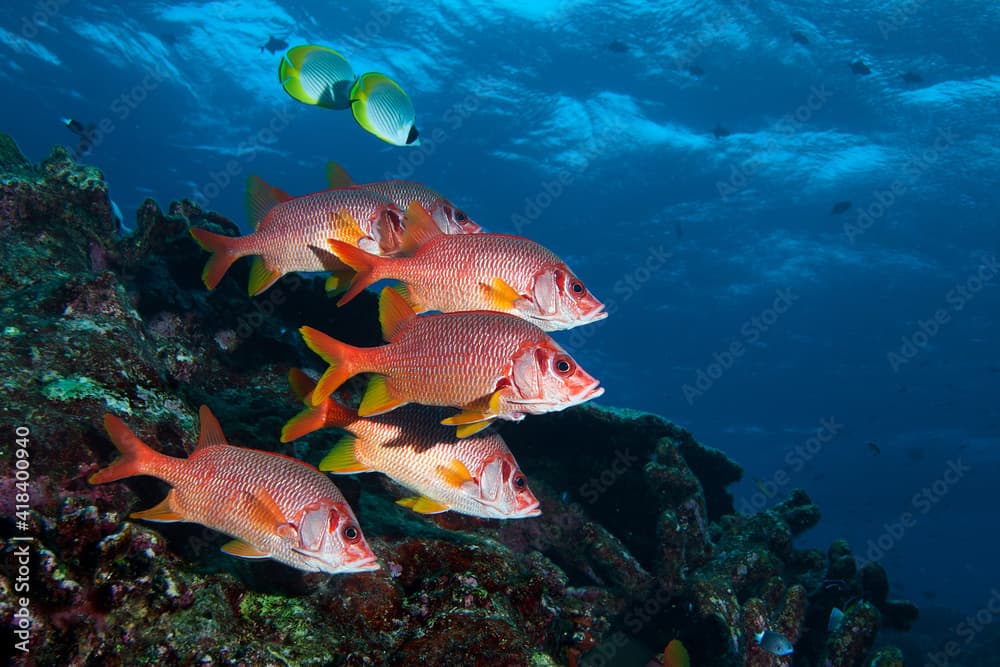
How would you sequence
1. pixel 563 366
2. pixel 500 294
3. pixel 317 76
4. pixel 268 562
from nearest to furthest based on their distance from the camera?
pixel 563 366 < pixel 500 294 < pixel 268 562 < pixel 317 76

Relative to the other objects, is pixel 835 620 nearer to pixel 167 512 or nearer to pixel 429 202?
pixel 429 202

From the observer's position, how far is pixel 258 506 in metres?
2.92

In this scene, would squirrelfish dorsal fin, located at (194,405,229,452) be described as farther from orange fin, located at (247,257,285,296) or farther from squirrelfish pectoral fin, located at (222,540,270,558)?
orange fin, located at (247,257,285,296)

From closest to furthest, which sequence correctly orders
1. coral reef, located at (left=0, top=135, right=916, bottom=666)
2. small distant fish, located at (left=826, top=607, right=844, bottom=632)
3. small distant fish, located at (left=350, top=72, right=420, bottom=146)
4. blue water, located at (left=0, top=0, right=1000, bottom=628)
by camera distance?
coral reef, located at (left=0, top=135, right=916, bottom=666)
small distant fish, located at (left=350, top=72, right=420, bottom=146)
small distant fish, located at (left=826, top=607, right=844, bottom=632)
blue water, located at (left=0, top=0, right=1000, bottom=628)

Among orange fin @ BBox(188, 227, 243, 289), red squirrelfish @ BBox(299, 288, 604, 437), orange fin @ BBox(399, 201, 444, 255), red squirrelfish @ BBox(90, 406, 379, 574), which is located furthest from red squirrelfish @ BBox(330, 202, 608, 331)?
orange fin @ BBox(188, 227, 243, 289)

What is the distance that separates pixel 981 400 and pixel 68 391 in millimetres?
54977

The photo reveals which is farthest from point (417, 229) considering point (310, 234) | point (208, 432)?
point (208, 432)

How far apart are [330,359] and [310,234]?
1304mm

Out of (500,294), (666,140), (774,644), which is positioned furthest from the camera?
(666,140)

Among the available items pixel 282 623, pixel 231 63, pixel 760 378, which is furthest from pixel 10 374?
pixel 760 378

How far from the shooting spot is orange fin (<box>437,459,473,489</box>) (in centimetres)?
343

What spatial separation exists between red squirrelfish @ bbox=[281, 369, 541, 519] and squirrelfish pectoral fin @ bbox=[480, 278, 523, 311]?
89 cm

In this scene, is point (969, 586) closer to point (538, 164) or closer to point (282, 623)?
point (538, 164)

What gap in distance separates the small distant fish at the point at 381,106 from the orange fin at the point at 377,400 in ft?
9.41
